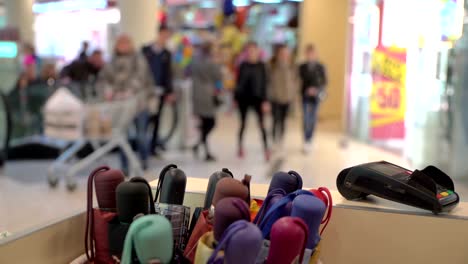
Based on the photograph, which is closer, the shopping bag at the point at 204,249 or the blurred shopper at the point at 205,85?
the shopping bag at the point at 204,249

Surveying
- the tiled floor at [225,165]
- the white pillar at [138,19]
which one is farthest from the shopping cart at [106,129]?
the white pillar at [138,19]

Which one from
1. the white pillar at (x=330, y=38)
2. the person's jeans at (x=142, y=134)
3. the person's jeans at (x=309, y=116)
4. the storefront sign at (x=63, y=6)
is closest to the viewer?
the person's jeans at (x=142, y=134)

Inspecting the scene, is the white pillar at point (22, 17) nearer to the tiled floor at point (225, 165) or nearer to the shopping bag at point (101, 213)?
the tiled floor at point (225, 165)

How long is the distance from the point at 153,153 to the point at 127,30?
2.20 m

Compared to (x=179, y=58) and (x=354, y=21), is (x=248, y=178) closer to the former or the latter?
(x=354, y=21)

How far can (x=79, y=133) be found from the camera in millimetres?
4570

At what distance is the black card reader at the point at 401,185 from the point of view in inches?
54.5

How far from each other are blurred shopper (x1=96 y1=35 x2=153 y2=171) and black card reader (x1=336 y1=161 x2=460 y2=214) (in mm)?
3998

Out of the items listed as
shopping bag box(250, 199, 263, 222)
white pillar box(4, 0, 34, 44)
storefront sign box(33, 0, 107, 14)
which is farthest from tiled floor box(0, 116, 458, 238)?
storefront sign box(33, 0, 107, 14)

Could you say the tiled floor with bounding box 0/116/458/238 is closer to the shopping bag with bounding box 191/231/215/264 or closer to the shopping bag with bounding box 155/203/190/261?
the shopping bag with bounding box 155/203/190/261

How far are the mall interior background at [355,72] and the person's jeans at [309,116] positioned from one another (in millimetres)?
257

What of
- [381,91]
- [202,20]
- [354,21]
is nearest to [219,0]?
[202,20]

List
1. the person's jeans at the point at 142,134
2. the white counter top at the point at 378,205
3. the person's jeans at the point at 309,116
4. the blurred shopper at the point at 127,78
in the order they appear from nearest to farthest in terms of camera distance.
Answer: the white counter top at the point at 378,205 < the blurred shopper at the point at 127,78 < the person's jeans at the point at 142,134 < the person's jeans at the point at 309,116

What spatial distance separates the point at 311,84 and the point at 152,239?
6259 mm
